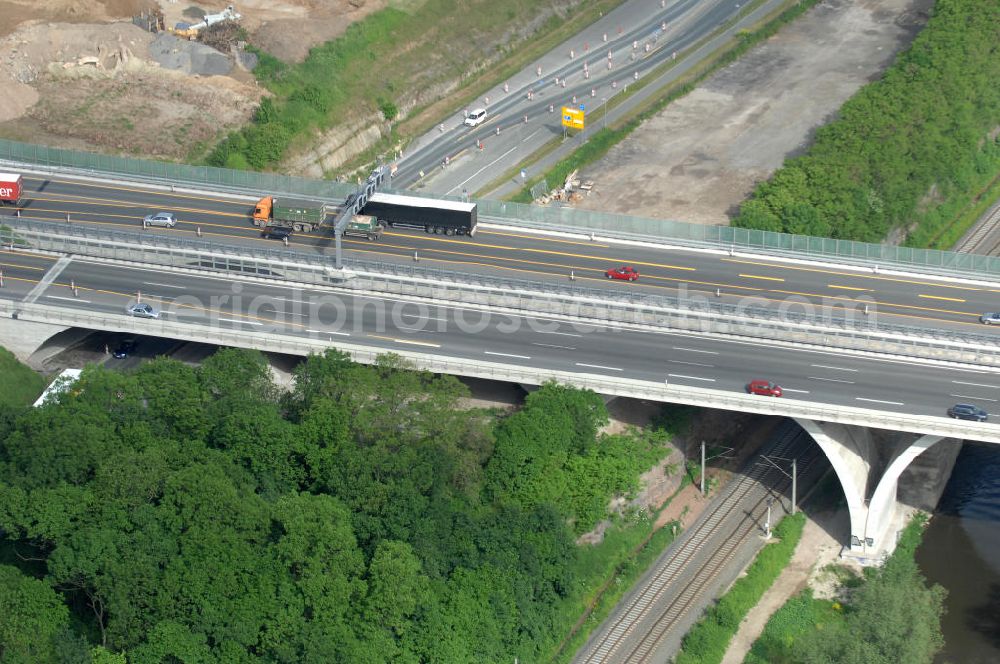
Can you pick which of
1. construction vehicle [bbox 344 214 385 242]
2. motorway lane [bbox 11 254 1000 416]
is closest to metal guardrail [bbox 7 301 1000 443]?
motorway lane [bbox 11 254 1000 416]

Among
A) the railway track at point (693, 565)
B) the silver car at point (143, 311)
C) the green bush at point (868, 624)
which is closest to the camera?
the green bush at point (868, 624)

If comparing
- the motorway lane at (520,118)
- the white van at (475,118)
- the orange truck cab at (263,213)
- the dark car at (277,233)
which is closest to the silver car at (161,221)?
the orange truck cab at (263,213)

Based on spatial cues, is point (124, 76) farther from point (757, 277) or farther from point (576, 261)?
point (757, 277)

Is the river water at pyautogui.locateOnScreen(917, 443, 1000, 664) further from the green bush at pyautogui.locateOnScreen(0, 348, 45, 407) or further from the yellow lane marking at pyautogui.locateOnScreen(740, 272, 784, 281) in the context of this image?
the green bush at pyautogui.locateOnScreen(0, 348, 45, 407)

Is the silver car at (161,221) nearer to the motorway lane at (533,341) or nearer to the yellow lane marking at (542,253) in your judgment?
the motorway lane at (533,341)

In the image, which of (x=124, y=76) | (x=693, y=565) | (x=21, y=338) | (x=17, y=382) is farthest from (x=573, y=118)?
(x=17, y=382)

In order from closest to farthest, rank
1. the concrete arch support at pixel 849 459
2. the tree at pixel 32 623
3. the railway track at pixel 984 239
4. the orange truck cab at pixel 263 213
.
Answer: the tree at pixel 32 623 → the concrete arch support at pixel 849 459 → the orange truck cab at pixel 263 213 → the railway track at pixel 984 239

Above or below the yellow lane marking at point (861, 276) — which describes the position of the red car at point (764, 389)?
below
